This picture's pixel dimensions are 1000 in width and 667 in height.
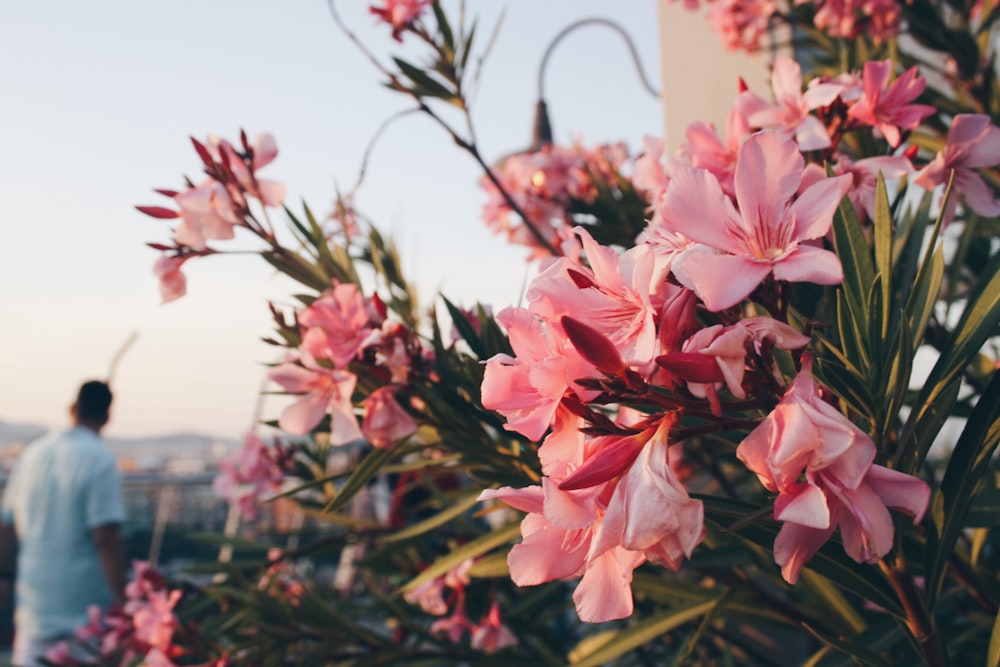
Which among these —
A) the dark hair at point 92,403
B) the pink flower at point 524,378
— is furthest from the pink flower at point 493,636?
the dark hair at point 92,403

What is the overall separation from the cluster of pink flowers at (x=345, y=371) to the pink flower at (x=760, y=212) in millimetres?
413

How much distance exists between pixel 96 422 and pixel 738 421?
101 inches

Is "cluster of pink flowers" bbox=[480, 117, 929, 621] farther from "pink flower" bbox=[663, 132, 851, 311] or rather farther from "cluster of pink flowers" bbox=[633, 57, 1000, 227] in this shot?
"cluster of pink flowers" bbox=[633, 57, 1000, 227]

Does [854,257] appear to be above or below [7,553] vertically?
above

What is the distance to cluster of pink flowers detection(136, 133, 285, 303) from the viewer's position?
84 centimetres

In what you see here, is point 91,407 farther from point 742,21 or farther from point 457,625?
point 742,21

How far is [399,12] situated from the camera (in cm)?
108

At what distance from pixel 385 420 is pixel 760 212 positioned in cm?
45

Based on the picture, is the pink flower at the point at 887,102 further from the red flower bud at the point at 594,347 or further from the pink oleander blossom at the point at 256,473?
the pink oleander blossom at the point at 256,473

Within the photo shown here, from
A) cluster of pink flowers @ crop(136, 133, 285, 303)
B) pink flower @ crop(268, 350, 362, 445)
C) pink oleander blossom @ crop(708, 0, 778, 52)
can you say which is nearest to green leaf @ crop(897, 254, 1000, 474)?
pink flower @ crop(268, 350, 362, 445)

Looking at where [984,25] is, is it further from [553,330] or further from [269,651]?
[269,651]

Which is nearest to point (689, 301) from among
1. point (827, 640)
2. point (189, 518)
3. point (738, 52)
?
point (827, 640)

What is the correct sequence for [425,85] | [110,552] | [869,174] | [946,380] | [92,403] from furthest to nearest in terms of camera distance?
1. [92,403]
2. [110,552]
3. [425,85]
4. [869,174]
5. [946,380]

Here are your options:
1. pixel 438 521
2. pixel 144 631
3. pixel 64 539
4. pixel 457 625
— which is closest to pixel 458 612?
pixel 457 625
